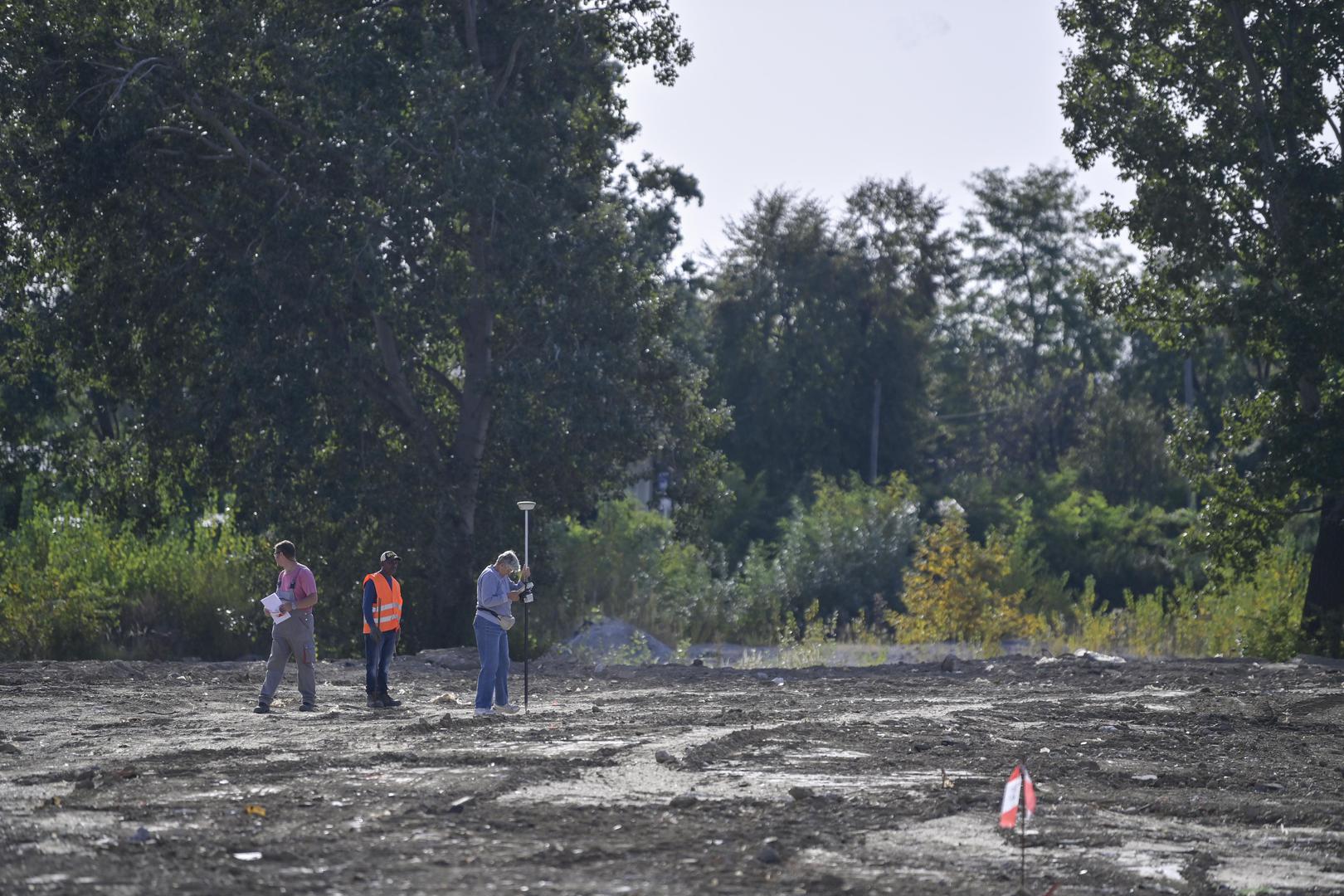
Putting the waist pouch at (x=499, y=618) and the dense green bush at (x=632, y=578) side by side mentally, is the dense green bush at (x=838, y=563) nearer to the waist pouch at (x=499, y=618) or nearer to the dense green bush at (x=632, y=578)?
the dense green bush at (x=632, y=578)

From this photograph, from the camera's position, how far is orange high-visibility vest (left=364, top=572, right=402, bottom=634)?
61.6 feet

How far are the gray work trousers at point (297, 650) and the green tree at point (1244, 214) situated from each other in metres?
13.9

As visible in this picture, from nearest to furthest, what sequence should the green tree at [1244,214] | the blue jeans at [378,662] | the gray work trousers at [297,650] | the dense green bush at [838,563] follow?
the gray work trousers at [297,650] < the blue jeans at [378,662] < the green tree at [1244,214] < the dense green bush at [838,563]

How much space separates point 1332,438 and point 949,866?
17.5 meters

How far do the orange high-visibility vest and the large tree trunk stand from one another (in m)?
14.3

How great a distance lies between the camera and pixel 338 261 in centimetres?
2652

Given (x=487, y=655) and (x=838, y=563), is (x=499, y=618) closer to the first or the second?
(x=487, y=655)

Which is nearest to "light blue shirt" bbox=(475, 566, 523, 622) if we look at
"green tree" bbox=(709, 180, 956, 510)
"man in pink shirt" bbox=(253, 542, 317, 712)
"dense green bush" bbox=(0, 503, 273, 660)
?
"man in pink shirt" bbox=(253, 542, 317, 712)

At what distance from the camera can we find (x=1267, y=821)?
1064cm

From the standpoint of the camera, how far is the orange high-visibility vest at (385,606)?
18781 millimetres

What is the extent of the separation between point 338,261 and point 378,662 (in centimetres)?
970

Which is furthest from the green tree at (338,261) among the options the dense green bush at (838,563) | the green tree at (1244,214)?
the dense green bush at (838,563)

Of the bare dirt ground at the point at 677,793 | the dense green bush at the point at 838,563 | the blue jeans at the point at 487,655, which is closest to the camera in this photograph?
the bare dirt ground at the point at 677,793

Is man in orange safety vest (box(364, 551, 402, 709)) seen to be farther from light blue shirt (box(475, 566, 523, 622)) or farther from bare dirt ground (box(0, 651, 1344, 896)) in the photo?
light blue shirt (box(475, 566, 523, 622))
